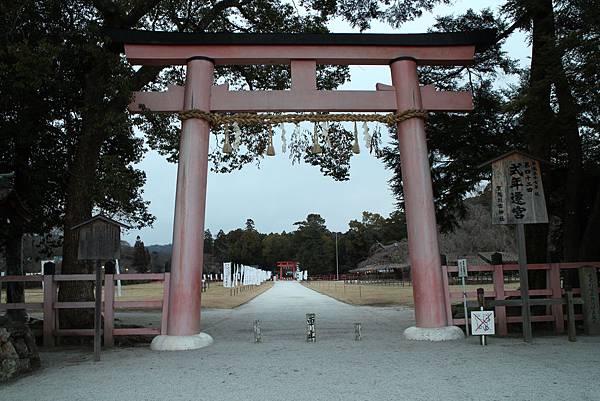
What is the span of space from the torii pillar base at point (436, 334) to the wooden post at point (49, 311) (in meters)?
6.78

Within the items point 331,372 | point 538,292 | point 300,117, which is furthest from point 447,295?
point 300,117

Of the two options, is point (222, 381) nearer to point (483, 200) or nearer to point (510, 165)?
point (510, 165)

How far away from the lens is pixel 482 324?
313 inches

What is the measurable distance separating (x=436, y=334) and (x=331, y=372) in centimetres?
310

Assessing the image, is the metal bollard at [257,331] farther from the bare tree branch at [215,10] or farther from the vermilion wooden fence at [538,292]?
the bare tree branch at [215,10]

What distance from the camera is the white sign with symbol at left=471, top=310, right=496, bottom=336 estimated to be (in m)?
7.94

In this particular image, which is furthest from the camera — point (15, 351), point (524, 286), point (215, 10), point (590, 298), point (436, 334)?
point (215, 10)

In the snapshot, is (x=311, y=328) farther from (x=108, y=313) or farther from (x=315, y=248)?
(x=315, y=248)

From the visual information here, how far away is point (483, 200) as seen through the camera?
41844 mm

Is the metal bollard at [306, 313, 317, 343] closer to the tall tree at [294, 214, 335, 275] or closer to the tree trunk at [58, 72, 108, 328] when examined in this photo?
the tree trunk at [58, 72, 108, 328]

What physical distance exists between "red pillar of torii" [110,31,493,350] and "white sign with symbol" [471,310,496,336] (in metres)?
0.76

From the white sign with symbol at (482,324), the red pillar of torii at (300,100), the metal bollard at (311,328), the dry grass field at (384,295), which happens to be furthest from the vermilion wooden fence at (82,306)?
the dry grass field at (384,295)

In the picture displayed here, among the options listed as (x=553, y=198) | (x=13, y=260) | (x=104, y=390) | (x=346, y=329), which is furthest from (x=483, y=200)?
(x=104, y=390)

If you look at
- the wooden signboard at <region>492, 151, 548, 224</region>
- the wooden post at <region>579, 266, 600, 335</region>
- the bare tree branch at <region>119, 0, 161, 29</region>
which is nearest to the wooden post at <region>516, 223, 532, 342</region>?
the wooden signboard at <region>492, 151, 548, 224</region>
